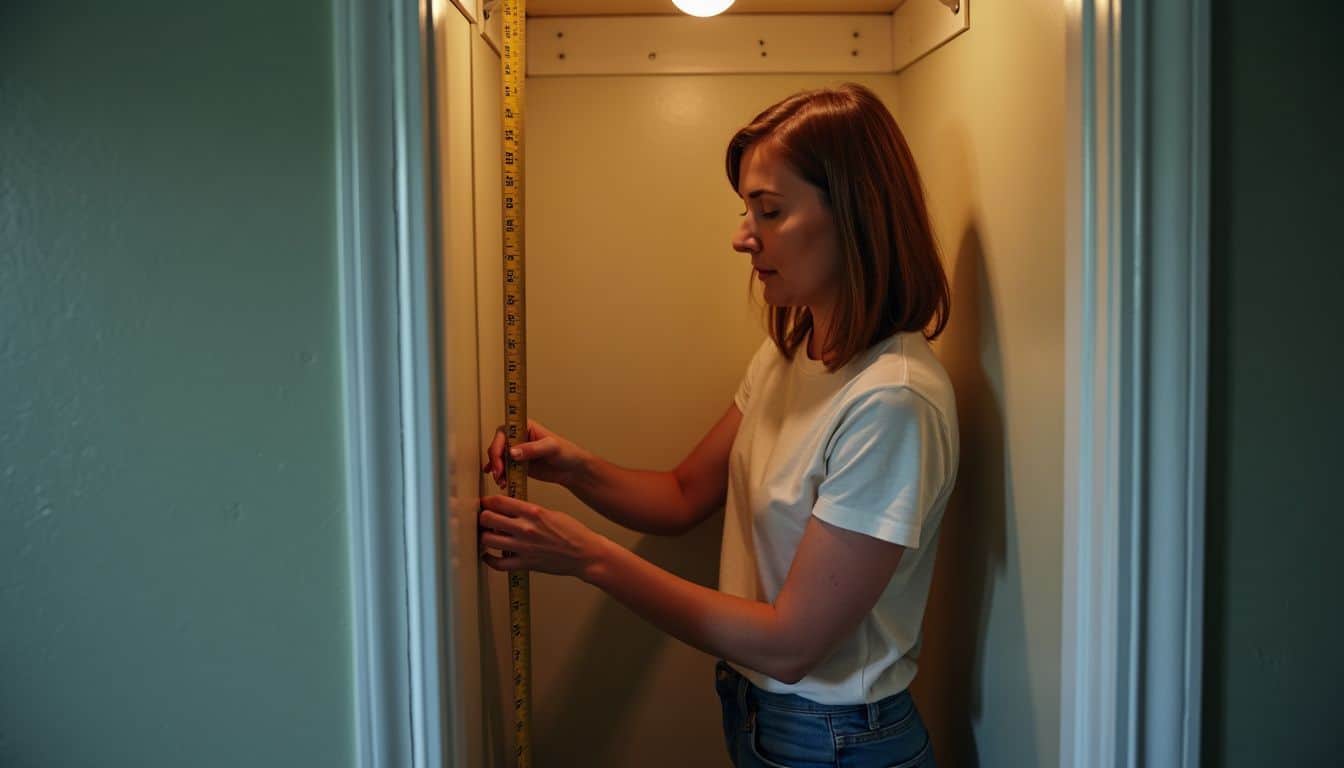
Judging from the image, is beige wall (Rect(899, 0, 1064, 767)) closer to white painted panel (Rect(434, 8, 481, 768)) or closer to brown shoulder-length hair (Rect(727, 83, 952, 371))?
brown shoulder-length hair (Rect(727, 83, 952, 371))

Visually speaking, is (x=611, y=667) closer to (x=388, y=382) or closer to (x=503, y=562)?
(x=503, y=562)

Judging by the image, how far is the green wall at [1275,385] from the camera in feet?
3.28

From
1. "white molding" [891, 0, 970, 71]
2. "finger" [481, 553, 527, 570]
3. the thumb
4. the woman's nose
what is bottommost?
"finger" [481, 553, 527, 570]

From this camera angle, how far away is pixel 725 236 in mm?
1868

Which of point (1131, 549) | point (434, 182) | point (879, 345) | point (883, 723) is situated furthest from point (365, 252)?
point (883, 723)

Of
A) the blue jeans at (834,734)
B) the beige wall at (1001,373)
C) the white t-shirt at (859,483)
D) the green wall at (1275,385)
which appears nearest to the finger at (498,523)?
the white t-shirt at (859,483)

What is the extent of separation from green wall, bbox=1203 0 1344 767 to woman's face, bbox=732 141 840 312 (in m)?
0.51

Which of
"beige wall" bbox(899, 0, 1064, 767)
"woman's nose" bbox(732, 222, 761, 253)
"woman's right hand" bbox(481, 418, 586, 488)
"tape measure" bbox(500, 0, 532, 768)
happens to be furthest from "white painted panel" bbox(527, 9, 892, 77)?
→ "woman's right hand" bbox(481, 418, 586, 488)

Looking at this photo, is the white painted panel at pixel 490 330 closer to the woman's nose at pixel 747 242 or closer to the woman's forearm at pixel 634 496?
the woman's forearm at pixel 634 496

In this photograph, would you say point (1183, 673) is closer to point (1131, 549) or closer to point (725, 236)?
point (1131, 549)

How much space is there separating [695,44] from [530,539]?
41.8 inches

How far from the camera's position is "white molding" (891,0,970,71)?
148 cm

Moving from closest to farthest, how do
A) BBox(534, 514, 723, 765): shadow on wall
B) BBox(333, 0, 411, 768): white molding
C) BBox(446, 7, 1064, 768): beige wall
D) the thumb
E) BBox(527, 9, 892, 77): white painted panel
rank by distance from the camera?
BBox(333, 0, 411, 768): white molding → BBox(446, 7, 1064, 768): beige wall → the thumb → BBox(527, 9, 892, 77): white painted panel → BBox(534, 514, 723, 765): shadow on wall

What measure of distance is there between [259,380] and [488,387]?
392 mm
